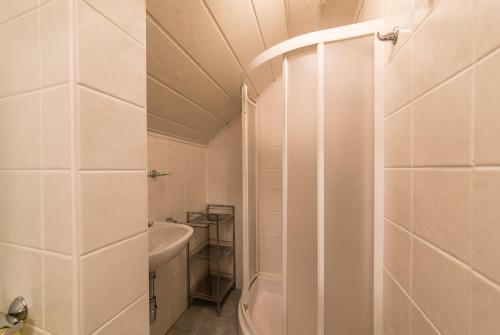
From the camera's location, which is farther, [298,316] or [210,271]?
[210,271]

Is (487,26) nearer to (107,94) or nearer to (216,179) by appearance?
(107,94)

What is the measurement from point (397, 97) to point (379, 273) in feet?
1.88

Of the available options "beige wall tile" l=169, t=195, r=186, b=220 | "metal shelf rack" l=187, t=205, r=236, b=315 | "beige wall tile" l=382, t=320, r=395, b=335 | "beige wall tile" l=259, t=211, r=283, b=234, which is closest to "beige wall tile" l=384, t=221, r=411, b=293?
"beige wall tile" l=382, t=320, r=395, b=335

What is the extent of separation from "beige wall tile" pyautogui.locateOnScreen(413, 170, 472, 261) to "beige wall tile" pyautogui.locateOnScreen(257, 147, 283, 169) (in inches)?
46.3

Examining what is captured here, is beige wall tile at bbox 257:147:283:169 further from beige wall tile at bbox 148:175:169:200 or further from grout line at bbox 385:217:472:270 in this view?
grout line at bbox 385:217:472:270

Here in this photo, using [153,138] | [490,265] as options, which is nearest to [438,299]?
[490,265]

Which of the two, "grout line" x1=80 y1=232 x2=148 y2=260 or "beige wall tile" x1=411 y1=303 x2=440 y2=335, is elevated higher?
"grout line" x1=80 y1=232 x2=148 y2=260

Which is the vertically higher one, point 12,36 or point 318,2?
point 318,2

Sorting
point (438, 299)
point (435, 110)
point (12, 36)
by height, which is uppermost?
point (12, 36)

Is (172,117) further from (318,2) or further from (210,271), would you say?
A: (210,271)

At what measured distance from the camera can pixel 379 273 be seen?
2.12ft

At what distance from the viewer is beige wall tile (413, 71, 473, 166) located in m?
0.33

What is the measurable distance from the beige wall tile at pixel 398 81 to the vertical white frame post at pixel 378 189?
2cm

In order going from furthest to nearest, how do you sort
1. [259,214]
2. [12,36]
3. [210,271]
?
[210,271] < [259,214] < [12,36]
